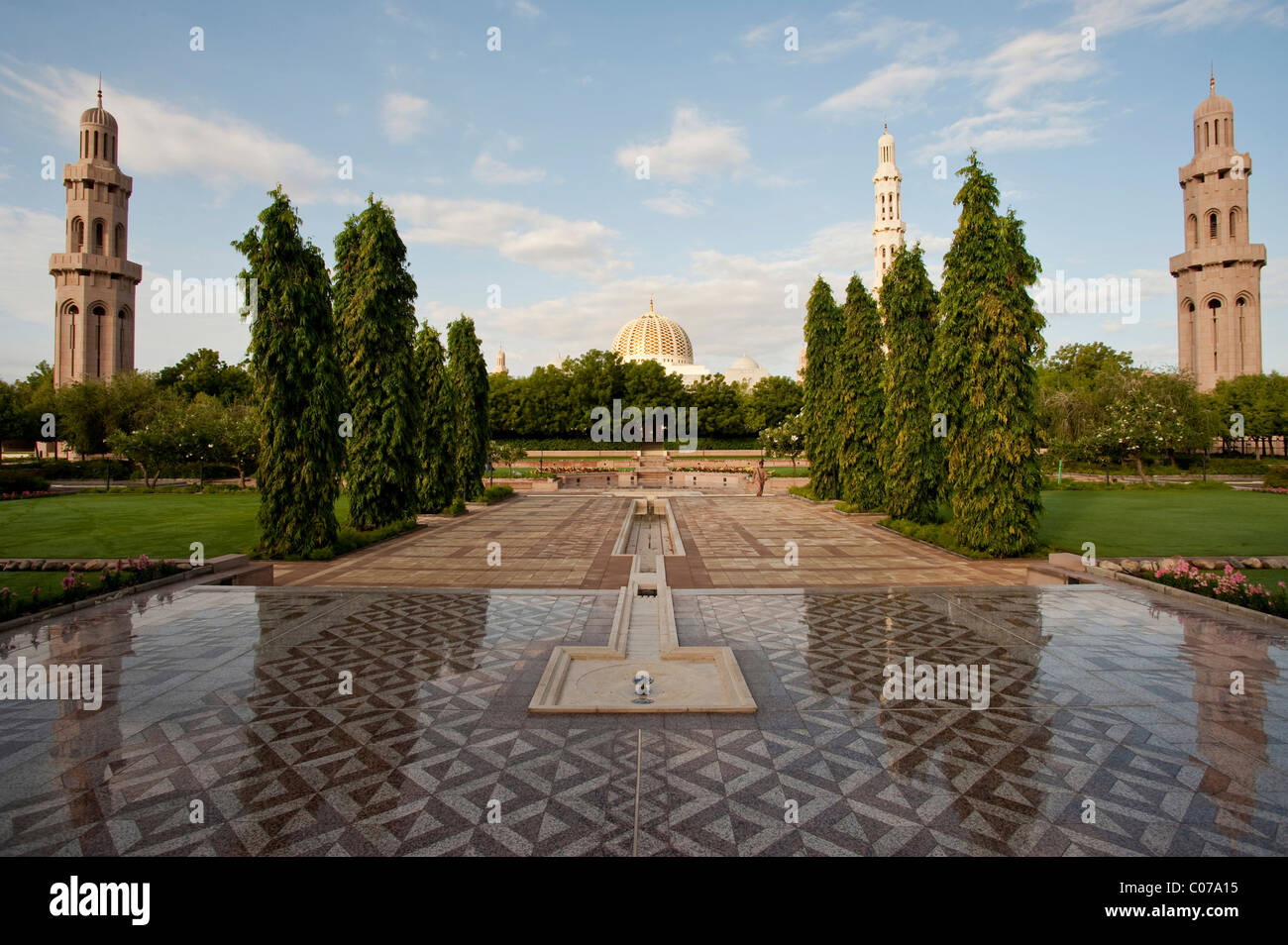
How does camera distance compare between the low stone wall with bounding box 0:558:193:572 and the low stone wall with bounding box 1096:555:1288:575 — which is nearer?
the low stone wall with bounding box 1096:555:1288:575

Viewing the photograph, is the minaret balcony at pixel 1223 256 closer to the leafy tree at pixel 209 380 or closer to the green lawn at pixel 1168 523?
the green lawn at pixel 1168 523

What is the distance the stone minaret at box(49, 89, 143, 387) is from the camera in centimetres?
5203

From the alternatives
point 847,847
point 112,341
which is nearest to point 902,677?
point 847,847

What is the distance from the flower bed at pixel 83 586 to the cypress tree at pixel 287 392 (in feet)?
8.87

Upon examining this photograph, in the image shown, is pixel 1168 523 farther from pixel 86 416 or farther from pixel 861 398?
pixel 86 416

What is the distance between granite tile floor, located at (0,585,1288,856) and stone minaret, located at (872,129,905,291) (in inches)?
2436

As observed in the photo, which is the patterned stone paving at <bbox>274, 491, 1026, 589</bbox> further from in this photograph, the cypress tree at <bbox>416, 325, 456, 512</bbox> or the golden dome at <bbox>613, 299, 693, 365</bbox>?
the golden dome at <bbox>613, 299, 693, 365</bbox>

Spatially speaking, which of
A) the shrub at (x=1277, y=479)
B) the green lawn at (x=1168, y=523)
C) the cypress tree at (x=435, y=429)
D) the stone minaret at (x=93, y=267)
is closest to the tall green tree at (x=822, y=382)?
the green lawn at (x=1168, y=523)

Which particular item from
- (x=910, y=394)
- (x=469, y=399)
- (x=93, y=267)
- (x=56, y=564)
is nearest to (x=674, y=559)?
(x=910, y=394)

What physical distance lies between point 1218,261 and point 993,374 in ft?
204

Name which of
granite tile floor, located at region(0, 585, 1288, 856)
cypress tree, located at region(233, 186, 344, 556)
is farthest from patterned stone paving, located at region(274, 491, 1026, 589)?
granite tile floor, located at region(0, 585, 1288, 856)

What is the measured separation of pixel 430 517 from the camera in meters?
22.1

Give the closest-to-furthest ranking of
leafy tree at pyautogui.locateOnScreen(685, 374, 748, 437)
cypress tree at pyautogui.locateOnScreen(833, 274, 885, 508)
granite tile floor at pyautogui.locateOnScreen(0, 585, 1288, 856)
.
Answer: granite tile floor at pyautogui.locateOnScreen(0, 585, 1288, 856), cypress tree at pyautogui.locateOnScreen(833, 274, 885, 508), leafy tree at pyautogui.locateOnScreen(685, 374, 748, 437)

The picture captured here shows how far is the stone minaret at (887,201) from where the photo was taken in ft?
206
